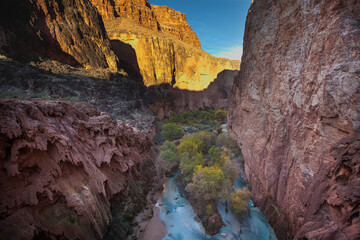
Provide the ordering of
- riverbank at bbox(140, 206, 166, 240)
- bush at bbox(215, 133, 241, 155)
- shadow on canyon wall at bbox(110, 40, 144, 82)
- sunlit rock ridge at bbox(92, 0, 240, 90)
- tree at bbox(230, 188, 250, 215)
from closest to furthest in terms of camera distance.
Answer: riverbank at bbox(140, 206, 166, 240) → tree at bbox(230, 188, 250, 215) → bush at bbox(215, 133, 241, 155) → shadow on canyon wall at bbox(110, 40, 144, 82) → sunlit rock ridge at bbox(92, 0, 240, 90)

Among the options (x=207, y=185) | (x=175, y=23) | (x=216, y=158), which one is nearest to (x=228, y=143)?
(x=216, y=158)

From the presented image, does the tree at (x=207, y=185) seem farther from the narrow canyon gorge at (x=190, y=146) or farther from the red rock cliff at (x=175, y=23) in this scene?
the red rock cliff at (x=175, y=23)

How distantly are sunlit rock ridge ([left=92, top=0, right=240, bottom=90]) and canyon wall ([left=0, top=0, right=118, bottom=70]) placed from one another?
39.9ft

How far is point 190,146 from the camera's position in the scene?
22.4 meters

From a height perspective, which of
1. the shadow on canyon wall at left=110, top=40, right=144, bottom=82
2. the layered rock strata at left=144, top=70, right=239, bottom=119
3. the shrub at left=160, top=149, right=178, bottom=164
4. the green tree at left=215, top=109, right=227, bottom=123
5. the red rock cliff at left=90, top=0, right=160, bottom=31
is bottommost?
the green tree at left=215, top=109, right=227, bottom=123

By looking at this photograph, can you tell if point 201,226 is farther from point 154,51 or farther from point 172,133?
point 154,51

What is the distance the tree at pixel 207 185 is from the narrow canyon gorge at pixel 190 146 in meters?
0.11

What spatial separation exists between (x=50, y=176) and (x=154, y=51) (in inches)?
1814

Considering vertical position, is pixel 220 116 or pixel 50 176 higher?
pixel 50 176

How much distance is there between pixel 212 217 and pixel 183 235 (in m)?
2.67

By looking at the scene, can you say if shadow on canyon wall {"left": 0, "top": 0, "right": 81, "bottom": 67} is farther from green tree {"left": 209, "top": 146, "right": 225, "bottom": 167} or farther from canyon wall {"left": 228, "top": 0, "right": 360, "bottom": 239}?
canyon wall {"left": 228, "top": 0, "right": 360, "bottom": 239}

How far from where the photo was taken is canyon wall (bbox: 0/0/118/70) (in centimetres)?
2261

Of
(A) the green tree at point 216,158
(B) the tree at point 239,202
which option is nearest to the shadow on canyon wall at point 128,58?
(A) the green tree at point 216,158

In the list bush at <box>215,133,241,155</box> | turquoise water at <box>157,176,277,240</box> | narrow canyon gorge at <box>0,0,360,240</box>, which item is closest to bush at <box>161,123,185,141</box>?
narrow canyon gorge at <box>0,0,360,240</box>
